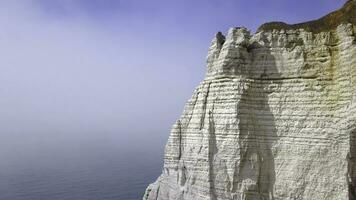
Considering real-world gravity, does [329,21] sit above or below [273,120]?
above

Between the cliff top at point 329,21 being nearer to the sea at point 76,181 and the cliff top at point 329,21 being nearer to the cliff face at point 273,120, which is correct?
the cliff face at point 273,120

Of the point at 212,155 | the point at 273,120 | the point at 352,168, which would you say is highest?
the point at 273,120

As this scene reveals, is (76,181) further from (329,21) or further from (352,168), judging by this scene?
(352,168)

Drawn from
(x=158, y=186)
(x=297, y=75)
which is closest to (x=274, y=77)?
(x=297, y=75)

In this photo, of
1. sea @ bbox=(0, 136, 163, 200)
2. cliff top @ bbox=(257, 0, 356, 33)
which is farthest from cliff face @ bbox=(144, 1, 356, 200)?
sea @ bbox=(0, 136, 163, 200)

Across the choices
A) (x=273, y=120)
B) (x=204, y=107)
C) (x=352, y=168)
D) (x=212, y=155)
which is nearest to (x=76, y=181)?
(x=204, y=107)

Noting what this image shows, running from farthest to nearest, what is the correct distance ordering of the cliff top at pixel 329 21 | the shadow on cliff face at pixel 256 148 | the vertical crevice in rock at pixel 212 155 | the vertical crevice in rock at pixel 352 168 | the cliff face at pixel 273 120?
the vertical crevice in rock at pixel 212 155, the cliff top at pixel 329 21, the shadow on cliff face at pixel 256 148, the cliff face at pixel 273 120, the vertical crevice in rock at pixel 352 168

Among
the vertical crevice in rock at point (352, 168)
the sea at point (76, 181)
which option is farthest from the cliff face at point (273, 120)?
the sea at point (76, 181)
